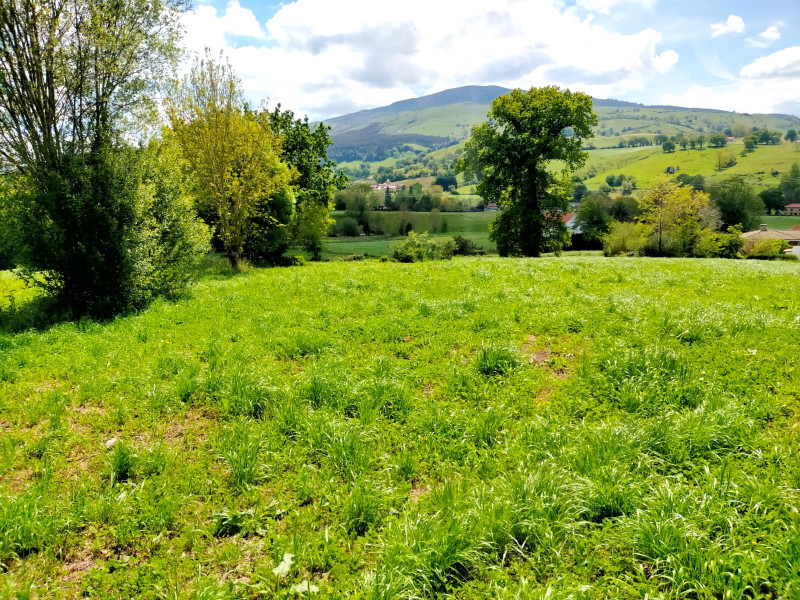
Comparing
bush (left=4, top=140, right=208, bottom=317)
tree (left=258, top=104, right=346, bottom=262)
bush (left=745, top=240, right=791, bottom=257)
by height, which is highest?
tree (left=258, top=104, right=346, bottom=262)

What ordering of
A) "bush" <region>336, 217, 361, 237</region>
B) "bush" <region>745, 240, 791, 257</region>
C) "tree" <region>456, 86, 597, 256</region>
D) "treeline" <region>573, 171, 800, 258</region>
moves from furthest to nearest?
"bush" <region>336, 217, 361, 237</region> → "bush" <region>745, 240, 791, 257</region> → "treeline" <region>573, 171, 800, 258</region> → "tree" <region>456, 86, 597, 256</region>

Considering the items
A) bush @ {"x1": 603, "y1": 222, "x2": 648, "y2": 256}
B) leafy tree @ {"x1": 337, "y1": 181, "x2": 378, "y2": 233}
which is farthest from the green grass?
leafy tree @ {"x1": 337, "y1": 181, "x2": 378, "y2": 233}

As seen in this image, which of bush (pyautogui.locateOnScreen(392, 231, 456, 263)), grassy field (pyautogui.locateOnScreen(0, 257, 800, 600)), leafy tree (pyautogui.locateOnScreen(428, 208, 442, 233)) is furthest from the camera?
leafy tree (pyautogui.locateOnScreen(428, 208, 442, 233))

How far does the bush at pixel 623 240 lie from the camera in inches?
2671

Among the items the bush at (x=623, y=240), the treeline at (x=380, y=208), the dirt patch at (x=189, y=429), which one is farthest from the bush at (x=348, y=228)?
the dirt patch at (x=189, y=429)

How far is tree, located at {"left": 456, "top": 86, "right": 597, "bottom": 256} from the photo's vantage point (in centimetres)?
4094

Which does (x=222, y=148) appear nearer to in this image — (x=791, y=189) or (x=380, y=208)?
(x=380, y=208)

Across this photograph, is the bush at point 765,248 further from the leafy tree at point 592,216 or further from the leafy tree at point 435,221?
the leafy tree at point 435,221

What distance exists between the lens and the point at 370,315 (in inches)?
419

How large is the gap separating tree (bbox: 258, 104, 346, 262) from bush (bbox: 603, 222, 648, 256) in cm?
5156

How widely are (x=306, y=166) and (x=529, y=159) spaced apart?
24617 millimetres

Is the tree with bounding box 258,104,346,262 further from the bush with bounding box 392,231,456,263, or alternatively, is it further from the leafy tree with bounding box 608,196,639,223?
the leafy tree with bounding box 608,196,639,223

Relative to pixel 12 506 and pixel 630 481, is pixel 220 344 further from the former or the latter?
pixel 630 481

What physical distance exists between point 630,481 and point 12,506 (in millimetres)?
6489
